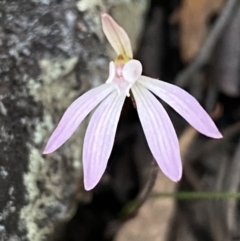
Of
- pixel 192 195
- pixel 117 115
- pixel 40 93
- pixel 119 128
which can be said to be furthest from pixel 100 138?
pixel 119 128

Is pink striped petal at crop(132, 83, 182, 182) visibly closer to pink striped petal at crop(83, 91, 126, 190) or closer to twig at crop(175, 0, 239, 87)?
pink striped petal at crop(83, 91, 126, 190)

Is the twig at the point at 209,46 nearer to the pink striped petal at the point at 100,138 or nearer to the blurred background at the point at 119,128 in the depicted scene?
the blurred background at the point at 119,128

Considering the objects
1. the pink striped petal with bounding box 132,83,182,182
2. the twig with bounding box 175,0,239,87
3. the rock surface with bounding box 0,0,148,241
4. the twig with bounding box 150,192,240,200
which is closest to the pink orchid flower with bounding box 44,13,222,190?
the pink striped petal with bounding box 132,83,182,182

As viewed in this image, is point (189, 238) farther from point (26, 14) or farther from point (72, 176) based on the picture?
point (26, 14)

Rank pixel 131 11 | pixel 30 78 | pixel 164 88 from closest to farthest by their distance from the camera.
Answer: pixel 164 88
pixel 30 78
pixel 131 11

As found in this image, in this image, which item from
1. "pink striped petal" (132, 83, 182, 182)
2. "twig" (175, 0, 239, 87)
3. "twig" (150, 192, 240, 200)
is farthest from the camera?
"twig" (175, 0, 239, 87)

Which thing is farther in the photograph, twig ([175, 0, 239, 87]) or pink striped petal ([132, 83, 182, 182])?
twig ([175, 0, 239, 87])

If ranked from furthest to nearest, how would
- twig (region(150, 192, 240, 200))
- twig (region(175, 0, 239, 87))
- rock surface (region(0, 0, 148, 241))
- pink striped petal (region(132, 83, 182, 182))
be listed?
twig (region(175, 0, 239, 87))
twig (region(150, 192, 240, 200))
rock surface (region(0, 0, 148, 241))
pink striped petal (region(132, 83, 182, 182))

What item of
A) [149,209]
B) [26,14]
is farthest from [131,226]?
[26,14]
